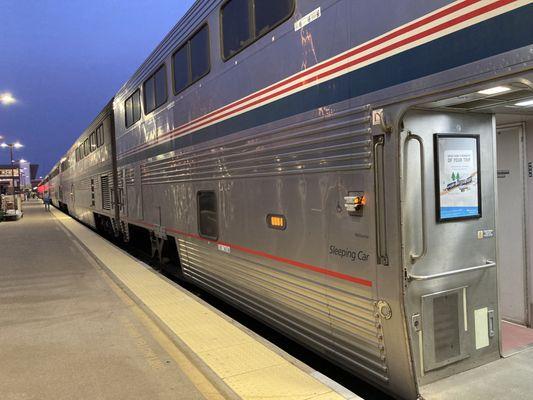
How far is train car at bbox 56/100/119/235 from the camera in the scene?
11.3m

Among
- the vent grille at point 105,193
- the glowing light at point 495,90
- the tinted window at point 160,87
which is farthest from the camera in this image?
the vent grille at point 105,193

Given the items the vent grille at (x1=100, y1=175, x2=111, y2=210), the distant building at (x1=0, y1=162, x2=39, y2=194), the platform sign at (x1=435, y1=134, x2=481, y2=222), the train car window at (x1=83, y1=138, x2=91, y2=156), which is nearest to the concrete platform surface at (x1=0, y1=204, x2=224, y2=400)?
the platform sign at (x1=435, y1=134, x2=481, y2=222)

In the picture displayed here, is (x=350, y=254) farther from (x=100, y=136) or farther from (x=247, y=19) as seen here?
(x=100, y=136)

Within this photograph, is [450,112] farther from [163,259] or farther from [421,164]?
[163,259]

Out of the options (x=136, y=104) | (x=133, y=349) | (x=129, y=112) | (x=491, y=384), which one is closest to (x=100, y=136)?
(x=129, y=112)

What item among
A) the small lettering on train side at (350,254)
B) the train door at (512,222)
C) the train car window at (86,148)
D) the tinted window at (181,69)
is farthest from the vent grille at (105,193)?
the train door at (512,222)

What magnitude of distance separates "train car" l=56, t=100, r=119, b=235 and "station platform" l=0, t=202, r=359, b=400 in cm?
454

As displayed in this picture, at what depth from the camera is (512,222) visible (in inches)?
160

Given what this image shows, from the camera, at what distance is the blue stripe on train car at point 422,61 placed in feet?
6.81

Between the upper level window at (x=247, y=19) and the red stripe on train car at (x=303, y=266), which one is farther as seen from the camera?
the upper level window at (x=247, y=19)

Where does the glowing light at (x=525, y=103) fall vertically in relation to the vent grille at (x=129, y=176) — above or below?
above

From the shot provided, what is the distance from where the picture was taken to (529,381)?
Answer: 9.93 feet

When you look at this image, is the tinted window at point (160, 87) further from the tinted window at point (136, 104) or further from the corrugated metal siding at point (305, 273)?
the corrugated metal siding at point (305, 273)

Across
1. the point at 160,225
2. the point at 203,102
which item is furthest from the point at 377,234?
the point at 160,225
